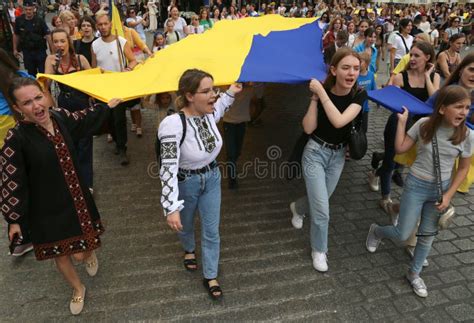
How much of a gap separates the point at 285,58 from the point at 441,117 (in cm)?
158

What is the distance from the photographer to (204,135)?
255 cm

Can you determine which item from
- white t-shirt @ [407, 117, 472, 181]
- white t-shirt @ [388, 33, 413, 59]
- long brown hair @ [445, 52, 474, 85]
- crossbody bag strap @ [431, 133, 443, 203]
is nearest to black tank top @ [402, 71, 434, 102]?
long brown hair @ [445, 52, 474, 85]

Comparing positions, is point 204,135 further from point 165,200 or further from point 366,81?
point 366,81

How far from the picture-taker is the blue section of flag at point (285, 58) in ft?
10.5

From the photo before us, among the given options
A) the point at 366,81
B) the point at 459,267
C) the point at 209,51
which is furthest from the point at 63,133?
the point at 366,81

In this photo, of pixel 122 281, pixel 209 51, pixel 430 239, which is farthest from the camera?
pixel 209 51

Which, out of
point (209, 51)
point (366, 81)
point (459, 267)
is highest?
point (209, 51)

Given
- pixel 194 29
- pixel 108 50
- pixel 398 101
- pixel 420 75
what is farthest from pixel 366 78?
pixel 194 29

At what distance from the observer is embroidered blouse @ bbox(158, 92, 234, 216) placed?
2418mm

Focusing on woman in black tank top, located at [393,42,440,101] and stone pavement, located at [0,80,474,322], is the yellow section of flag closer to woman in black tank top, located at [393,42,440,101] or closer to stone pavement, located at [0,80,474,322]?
stone pavement, located at [0,80,474,322]

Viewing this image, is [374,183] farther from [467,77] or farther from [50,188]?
[50,188]

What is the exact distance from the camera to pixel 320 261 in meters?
3.25

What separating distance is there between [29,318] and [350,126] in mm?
2928

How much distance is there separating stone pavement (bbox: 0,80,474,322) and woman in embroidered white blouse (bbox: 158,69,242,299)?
393mm
